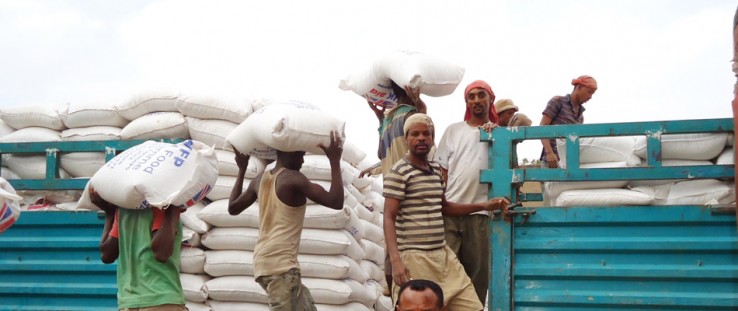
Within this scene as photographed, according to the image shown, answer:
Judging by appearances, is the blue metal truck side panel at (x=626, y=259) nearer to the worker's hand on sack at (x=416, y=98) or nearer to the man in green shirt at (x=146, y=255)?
the worker's hand on sack at (x=416, y=98)

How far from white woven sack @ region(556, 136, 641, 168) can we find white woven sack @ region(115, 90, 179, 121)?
244 centimetres

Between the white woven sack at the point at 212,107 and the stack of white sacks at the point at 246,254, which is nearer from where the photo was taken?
the stack of white sacks at the point at 246,254

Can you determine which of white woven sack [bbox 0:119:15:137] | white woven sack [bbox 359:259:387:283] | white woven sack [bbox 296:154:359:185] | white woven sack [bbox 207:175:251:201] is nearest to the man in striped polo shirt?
white woven sack [bbox 296:154:359:185]

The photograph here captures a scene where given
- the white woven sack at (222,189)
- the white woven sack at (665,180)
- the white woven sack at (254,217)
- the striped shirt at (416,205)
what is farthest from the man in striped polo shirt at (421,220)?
the white woven sack at (222,189)

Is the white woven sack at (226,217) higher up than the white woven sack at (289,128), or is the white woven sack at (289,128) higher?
the white woven sack at (289,128)

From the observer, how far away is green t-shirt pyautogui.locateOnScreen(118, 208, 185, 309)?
13.3 feet

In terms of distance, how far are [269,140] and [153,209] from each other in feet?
2.09

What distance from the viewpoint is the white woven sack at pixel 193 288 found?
5254mm

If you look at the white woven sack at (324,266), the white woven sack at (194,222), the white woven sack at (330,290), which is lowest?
the white woven sack at (330,290)

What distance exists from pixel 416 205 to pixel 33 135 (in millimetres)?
2682

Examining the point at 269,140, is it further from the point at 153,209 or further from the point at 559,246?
the point at 559,246

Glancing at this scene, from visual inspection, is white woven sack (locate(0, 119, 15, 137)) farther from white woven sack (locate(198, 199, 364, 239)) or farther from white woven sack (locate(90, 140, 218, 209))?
white woven sack (locate(90, 140, 218, 209))

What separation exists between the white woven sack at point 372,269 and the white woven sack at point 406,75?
1433mm

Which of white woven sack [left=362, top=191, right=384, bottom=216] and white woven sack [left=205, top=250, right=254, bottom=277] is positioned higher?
white woven sack [left=362, top=191, right=384, bottom=216]
